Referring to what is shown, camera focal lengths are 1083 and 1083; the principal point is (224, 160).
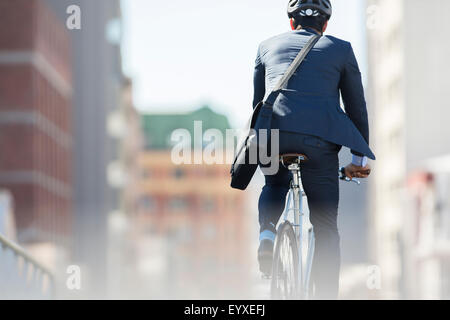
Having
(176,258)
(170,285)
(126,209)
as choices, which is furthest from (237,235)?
(126,209)

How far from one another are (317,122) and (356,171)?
0.42 metres

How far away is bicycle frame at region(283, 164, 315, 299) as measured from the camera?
188 inches

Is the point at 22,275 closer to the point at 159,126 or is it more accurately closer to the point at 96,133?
the point at 96,133

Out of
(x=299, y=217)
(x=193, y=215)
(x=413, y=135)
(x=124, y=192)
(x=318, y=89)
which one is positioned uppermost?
(x=413, y=135)

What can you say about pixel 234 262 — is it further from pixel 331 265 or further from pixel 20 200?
pixel 331 265

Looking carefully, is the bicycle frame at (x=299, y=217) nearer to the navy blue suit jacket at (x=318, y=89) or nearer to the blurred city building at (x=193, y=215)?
the navy blue suit jacket at (x=318, y=89)

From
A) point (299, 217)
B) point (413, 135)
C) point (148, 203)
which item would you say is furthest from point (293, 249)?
point (148, 203)

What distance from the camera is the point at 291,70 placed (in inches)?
185

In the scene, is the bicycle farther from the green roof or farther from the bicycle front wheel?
the green roof

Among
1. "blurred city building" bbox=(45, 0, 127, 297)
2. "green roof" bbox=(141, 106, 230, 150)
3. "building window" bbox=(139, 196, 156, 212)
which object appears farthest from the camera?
"building window" bbox=(139, 196, 156, 212)

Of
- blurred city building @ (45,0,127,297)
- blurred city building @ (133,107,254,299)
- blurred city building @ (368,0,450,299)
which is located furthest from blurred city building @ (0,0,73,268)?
blurred city building @ (133,107,254,299)

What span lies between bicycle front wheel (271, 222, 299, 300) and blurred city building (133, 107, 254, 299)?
130m

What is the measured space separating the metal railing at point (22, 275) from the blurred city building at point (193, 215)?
124m

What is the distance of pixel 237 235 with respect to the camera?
142 metres
